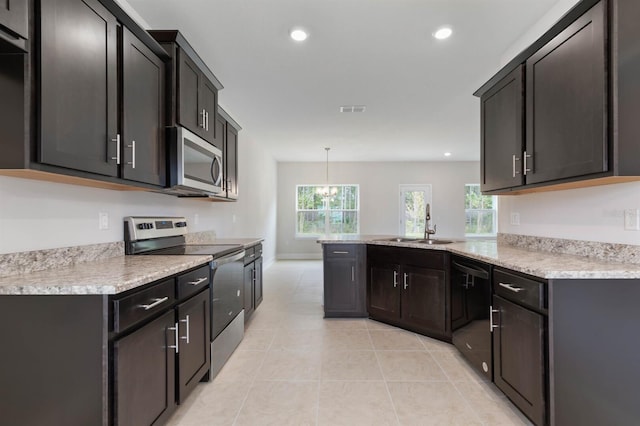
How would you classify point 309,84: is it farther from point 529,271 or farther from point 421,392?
point 421,392

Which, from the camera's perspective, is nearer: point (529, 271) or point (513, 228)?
point (529, 271)

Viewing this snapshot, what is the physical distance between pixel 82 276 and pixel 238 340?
1709mm

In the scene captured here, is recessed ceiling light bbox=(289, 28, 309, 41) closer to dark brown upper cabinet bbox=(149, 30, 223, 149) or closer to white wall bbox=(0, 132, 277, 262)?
dark brown upper cabinet bbox=(149, 30, 223, 149)

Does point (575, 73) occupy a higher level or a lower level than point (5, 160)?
higher

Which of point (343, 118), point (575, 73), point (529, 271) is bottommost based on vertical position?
point (529, 271)

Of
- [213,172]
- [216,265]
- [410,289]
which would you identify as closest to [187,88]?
[213,172]

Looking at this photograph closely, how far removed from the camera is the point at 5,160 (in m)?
1.14

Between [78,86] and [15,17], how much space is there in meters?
0.31

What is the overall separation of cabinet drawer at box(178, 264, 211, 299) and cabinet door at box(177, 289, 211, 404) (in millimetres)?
52

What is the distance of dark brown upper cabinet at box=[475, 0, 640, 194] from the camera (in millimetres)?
1461

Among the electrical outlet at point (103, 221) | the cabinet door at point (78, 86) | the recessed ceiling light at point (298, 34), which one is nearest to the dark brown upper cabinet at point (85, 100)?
the cabinet door at point (78, 86)

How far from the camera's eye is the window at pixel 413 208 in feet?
26.4

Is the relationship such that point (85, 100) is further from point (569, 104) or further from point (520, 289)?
point (569, 104)

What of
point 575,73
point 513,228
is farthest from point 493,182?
point 575,73
